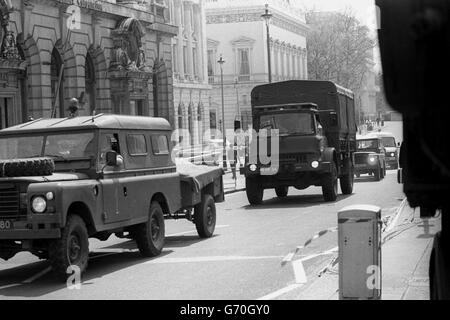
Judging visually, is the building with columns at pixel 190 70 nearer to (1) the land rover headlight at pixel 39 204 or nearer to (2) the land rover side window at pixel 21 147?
(2) the land rover side window at pixel 21 147

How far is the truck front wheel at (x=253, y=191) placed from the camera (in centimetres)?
2417

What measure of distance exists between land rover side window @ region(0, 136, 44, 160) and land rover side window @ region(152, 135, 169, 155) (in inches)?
97.5

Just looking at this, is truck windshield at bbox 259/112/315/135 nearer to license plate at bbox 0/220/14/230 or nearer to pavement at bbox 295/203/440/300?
pavement at bbox 295/203/440/300

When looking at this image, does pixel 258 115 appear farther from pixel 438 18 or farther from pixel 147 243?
pixel 438 18

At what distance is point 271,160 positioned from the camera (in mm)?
23562

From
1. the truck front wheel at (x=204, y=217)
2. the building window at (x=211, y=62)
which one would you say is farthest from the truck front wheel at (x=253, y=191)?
the building window at (x=211, y=62)

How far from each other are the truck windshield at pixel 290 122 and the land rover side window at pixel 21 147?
11.6 meters

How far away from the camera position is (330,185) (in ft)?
77.9

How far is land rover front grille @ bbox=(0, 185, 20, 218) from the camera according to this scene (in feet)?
36.8

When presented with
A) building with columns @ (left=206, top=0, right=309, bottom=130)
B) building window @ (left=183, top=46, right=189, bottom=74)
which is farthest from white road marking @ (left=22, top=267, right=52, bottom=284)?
building with columns @ (left=206, top=0, right=309, bottom=130)

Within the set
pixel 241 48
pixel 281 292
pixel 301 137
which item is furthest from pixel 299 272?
pixel 241 48

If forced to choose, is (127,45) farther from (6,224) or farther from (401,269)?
(401,269)
